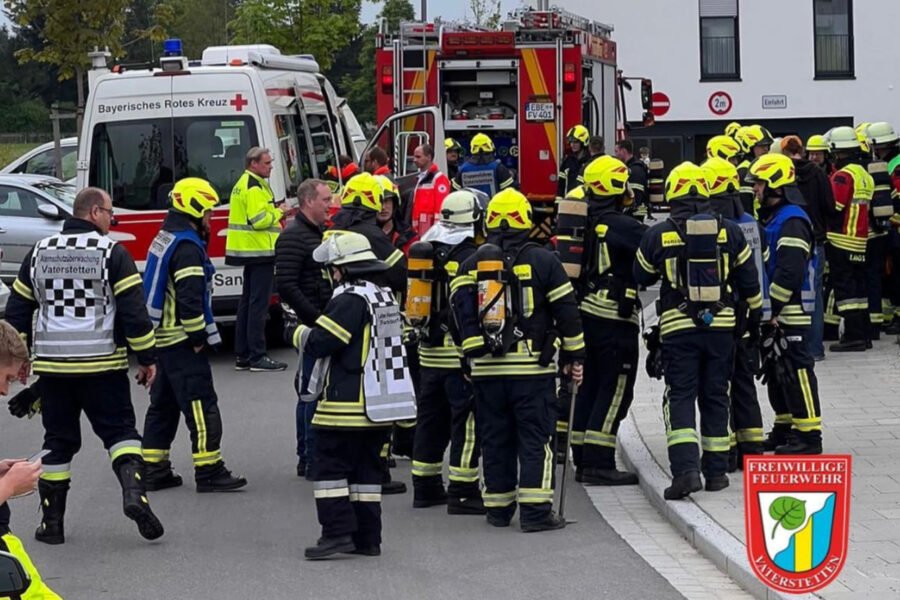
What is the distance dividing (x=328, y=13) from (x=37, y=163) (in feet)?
36.8

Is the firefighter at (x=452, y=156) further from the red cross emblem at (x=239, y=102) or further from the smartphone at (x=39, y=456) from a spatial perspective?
the smartphone at (x=39, y=456)

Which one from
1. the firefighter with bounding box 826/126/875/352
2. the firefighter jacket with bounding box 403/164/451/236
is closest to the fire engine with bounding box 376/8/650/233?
the firefighter with bounding box 826/126/875/352

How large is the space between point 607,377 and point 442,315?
3.98 ft

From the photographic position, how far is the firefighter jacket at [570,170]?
17603 millimetres

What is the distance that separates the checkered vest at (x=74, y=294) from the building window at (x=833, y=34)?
33547 millimetres

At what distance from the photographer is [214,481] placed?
1050 centimetres

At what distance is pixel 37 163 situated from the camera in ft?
95.7

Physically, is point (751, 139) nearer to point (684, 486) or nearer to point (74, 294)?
point (684, 486)

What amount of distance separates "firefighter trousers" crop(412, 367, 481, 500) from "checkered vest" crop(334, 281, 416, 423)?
3.93 feet

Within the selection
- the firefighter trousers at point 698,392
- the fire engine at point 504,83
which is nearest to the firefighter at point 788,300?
the firefighter trousers at point 698,392

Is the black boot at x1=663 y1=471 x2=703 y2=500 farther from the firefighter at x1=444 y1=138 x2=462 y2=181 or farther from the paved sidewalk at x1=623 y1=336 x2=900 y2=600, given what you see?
the firefighter at x1=444 y1=138 x2=462 y2=181

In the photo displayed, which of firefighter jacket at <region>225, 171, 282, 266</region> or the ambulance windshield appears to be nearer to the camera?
firefighter jacket at <region>225, 171, 282, 266</region>

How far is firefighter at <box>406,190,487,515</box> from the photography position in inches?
384

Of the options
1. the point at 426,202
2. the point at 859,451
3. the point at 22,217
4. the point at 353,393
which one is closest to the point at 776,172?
the point at 859,451
